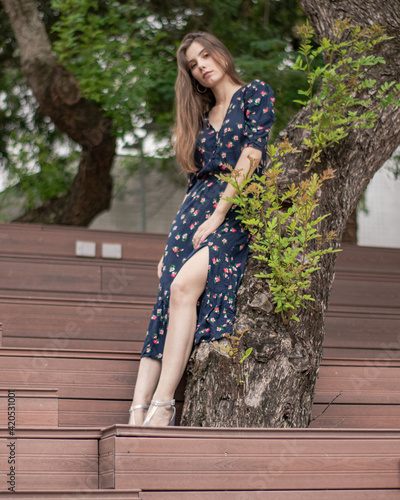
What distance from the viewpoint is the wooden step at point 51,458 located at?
195 cm

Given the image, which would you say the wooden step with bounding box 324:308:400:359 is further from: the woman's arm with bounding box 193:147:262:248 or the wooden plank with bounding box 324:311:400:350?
the woman's arm with bounding box 193:147:262:248

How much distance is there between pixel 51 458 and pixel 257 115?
1453 millimetres

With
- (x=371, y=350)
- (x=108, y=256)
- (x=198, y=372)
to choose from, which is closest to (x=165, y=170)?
(x=108, y=256)

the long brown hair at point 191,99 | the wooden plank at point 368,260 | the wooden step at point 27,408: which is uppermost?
the long brown hair at point 191,99

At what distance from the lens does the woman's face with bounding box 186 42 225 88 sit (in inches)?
115

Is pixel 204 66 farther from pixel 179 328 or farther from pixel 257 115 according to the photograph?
pixel 179 328

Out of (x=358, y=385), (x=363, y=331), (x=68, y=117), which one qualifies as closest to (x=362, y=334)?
(x=363, y=331)

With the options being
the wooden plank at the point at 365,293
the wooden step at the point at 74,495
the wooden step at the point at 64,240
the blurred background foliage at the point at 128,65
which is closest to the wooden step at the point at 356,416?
the wooden step at the point at 74,495

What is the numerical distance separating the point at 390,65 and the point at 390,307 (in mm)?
1873

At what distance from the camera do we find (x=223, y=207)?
267cm

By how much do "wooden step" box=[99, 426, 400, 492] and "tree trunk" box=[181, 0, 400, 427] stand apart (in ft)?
1.32

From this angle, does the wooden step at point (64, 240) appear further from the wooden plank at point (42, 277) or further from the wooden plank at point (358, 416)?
the wooden plank at point (358, 416)

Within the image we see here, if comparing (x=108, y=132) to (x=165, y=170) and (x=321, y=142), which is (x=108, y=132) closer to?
(x=165, y=170)

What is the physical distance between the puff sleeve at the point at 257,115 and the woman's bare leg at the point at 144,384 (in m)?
0.87
